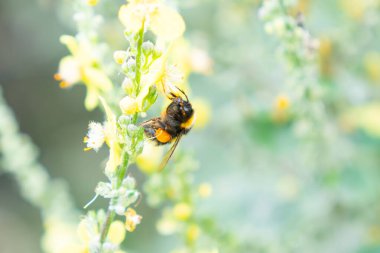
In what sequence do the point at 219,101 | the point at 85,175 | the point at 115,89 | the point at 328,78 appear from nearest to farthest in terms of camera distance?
the point at 115,89 < the point at 328,78 < the point at 219,101 < the point at 85,175

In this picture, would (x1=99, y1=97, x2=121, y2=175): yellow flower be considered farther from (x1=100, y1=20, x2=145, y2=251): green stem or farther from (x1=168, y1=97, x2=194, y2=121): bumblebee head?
(x1=168, y1=97, x2=194, y2=121): bumblebee head

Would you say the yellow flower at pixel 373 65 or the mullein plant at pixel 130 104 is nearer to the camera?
the mullein plant at pixel 130 104

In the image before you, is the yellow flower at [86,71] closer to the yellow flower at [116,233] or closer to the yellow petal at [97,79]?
the yellow petal at [97,79]

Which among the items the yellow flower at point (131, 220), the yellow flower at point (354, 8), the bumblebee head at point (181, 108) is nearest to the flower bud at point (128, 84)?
the yellow flower at point (131, 220)

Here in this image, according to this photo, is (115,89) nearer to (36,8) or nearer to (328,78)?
(328,78)

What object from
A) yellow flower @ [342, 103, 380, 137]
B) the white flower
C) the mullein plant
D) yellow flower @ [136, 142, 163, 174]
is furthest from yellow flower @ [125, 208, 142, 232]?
yellow flower @ [342, 103, 380, 137]

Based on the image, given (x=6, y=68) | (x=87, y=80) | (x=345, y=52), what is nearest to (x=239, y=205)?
(x=345, y=52)
